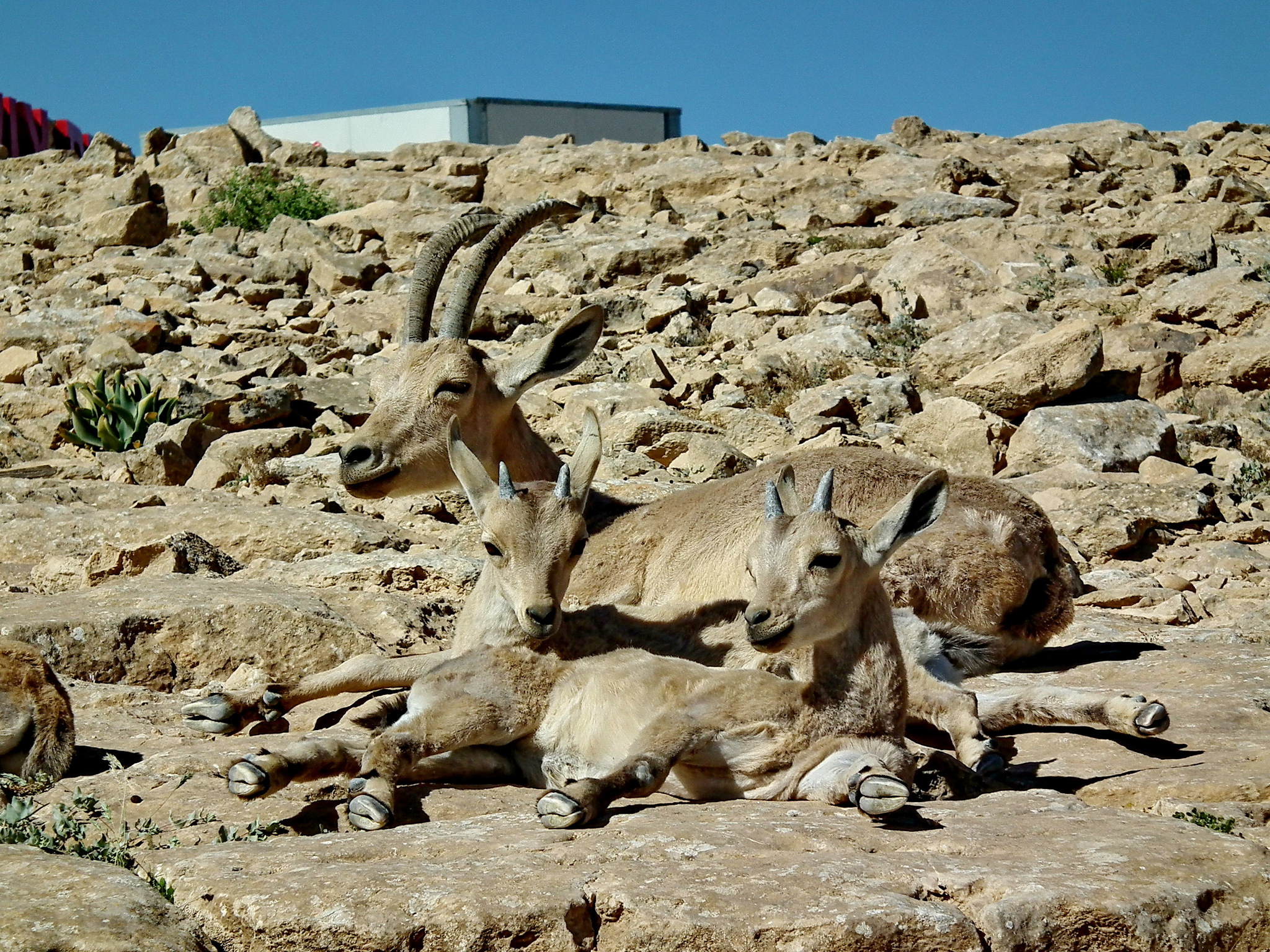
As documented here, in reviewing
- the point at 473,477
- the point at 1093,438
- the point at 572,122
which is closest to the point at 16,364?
the point at 1093,438

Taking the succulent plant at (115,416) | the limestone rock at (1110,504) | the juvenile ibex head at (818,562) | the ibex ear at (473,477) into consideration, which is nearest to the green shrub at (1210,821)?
the juvenile ibex head at (818,562)

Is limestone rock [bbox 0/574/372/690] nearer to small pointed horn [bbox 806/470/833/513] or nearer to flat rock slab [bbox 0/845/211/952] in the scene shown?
small pointed horn [bbox 806/470/833/513]

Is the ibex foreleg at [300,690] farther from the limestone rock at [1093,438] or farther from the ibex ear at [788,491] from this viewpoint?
the limestone rock at [1093,438]

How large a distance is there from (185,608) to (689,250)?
1224 cm

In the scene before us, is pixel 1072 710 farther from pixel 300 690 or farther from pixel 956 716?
pixel 300 690

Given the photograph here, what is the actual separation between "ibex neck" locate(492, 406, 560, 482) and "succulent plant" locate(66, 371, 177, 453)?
264 inches

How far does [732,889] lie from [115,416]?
1126 cm

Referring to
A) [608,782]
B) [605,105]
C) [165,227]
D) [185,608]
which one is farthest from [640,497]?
[605,105]

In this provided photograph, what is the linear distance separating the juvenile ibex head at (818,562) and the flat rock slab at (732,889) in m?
0.78

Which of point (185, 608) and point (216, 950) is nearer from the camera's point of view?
point (216, 950)

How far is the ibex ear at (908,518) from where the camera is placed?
503 centimetres

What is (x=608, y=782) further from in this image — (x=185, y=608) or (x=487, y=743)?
(x=185, y=608)

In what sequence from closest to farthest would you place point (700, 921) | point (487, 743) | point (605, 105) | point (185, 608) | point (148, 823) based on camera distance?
point (700, 921), point (148, 823), point (487, 743), point (185, 608), point (605, 105)

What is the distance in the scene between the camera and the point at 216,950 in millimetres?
3402
